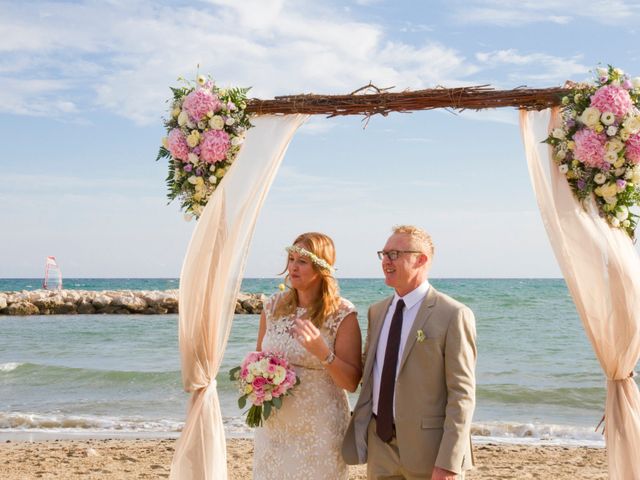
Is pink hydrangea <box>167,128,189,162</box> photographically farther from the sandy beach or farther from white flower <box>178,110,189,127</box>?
the sandy beach

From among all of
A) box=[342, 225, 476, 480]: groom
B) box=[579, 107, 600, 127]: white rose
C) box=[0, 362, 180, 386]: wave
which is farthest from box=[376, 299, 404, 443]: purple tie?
box=[0, 362, 180, 386]: wave

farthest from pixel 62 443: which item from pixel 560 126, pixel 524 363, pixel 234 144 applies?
pixel 524 363

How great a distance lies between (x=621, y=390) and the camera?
4.19 metres

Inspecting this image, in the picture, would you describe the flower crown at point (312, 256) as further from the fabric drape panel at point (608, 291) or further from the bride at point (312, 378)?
the fabric drape panel at point (608, 291)

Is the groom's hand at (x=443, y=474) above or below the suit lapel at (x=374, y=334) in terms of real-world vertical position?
below

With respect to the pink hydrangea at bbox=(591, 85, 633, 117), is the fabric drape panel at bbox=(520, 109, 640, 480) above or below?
below

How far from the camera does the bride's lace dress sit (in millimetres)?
4031

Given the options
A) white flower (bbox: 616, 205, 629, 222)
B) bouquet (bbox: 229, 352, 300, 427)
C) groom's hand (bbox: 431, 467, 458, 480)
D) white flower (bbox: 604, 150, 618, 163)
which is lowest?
groom's hand (bbox: 431, 467, 458, 480)

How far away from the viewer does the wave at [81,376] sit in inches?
517

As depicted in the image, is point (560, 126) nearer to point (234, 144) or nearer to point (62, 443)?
point (234, 144)

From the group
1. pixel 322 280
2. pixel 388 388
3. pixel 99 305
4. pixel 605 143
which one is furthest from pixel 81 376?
pixel 99 305

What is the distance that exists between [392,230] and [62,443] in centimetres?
611

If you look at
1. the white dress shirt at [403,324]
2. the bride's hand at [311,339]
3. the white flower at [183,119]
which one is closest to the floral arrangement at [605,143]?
the white dress shirt at [403,324]

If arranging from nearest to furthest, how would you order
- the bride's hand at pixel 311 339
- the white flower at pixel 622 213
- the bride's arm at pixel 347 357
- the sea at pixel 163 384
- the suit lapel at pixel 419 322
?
the suit lapel at pixel 419 322, the bride's hand at pixel 311 339, the bride's arm at pixel 347 357, the white flower at pixel 622 213, the sea at pixel 163 384
